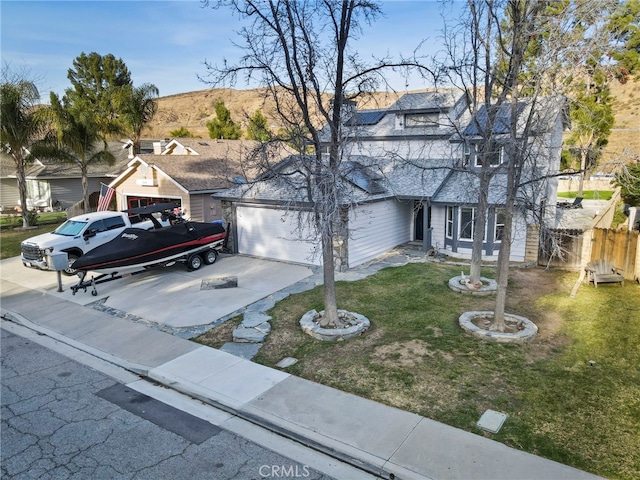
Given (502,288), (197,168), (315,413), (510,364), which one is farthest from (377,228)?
(315,413)

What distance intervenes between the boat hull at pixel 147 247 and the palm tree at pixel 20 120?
15.1 meters

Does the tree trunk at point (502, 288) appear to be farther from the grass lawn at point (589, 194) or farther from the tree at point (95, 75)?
the tree at point (95, 75)

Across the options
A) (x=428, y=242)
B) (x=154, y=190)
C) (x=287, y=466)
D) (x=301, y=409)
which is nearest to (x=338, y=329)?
(x=301, y=409)

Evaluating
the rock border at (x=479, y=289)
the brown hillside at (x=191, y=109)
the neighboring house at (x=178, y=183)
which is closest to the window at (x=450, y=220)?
the rock border at (x=479, y=289)

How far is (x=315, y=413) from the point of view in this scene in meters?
7.08

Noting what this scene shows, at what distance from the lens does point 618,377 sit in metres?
7.82

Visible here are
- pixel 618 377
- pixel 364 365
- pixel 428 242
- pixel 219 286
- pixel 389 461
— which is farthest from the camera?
pixel 428 242

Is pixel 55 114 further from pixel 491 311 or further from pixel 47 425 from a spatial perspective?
pixel 491 311

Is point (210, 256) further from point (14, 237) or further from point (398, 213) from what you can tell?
point (14, 237)

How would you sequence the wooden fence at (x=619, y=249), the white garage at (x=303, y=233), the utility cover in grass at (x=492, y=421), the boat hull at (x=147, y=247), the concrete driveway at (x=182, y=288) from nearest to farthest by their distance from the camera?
1. the utility cover in grass at (x=492, y=421)
2. the concrete driveway at (x=182, y=288)
3. the wooden fence at (x=619, y=249)
4. the boat hull at (x=147, y=247)
5. the white garage at (x=303, y=233)

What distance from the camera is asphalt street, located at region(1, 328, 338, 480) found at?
5.86 meters

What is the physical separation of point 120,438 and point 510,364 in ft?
22.9

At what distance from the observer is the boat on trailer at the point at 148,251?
1389 centimetres

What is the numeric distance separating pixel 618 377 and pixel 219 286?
10701 millimetres
